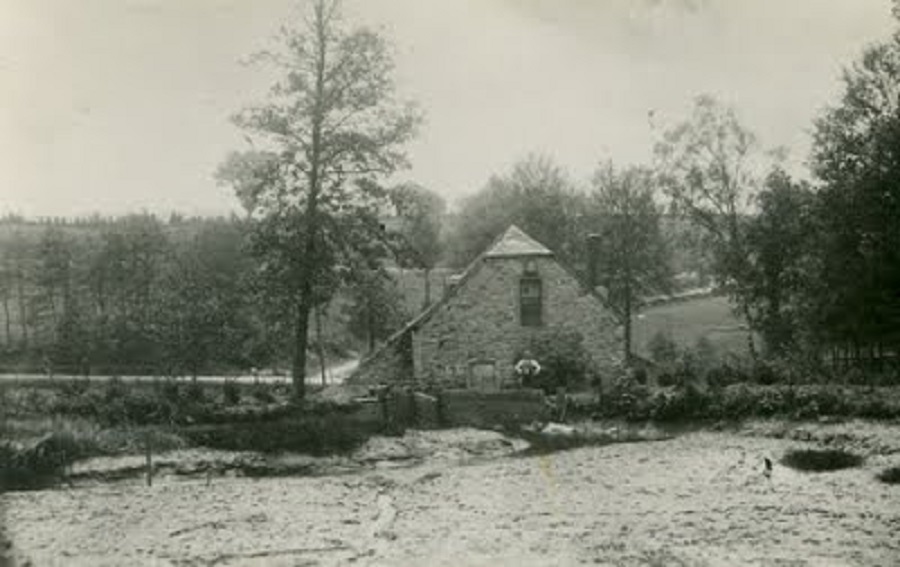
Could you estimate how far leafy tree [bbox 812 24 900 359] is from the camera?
95.5 feet

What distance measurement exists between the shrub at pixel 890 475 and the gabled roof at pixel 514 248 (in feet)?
50.5

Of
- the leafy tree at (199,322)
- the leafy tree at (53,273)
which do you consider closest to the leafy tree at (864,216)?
the leafy tree at (199,322)

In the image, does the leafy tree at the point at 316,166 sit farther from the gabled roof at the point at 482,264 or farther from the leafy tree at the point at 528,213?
the leafy tree at the point at 528,213

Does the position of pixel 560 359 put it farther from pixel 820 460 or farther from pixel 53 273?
pixel 53 273

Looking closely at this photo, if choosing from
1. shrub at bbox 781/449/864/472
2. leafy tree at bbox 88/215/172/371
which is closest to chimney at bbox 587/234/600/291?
shrub at bbox 781/449/864/472

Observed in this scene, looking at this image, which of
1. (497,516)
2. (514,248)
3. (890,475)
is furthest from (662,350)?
(497,516)

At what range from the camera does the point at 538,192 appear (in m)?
56.8

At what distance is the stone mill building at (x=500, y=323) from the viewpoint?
1272 inches

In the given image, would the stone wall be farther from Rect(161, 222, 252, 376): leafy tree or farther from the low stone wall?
Rect(161, 222, 252, 376): leafy tree

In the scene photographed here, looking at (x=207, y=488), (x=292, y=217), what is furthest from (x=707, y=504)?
(x=292, y=217)

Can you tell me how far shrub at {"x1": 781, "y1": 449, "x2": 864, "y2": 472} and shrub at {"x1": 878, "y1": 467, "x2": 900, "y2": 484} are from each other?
1.07 m

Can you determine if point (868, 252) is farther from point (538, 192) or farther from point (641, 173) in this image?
point (538, 192)

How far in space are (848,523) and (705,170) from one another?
2998 centimetres

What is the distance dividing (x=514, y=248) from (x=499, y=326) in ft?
8.41
